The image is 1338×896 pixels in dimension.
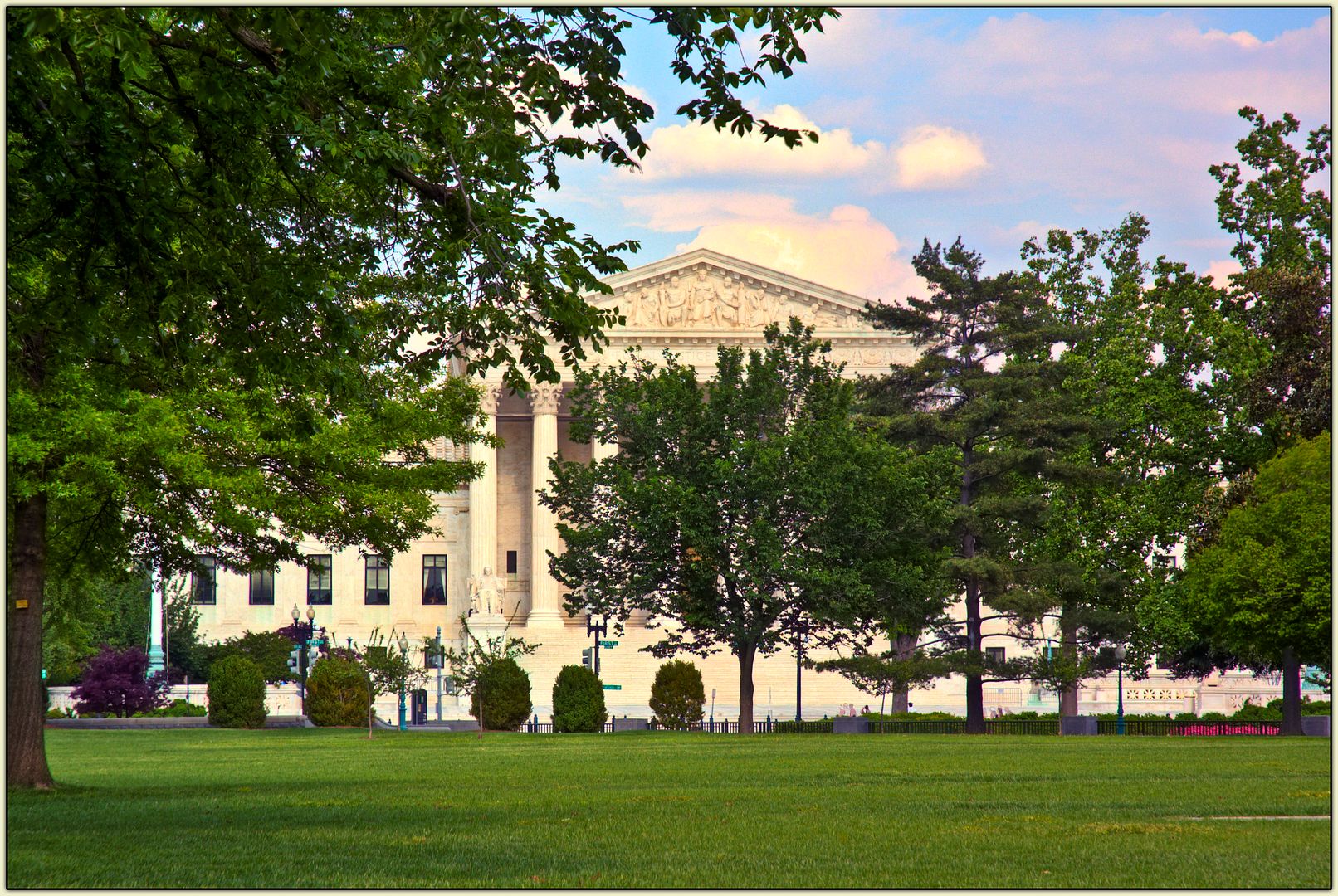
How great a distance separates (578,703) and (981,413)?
602 inches

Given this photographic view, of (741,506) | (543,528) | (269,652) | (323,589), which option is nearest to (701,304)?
(543,528)

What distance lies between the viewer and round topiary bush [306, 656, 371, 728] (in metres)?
48.6

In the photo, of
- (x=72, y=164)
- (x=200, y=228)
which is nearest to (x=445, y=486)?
(x=200, y=228)

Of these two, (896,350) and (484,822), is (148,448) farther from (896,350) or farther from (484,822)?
(896,350)

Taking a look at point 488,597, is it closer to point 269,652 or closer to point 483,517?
point 483,517

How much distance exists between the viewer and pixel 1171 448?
43.2 metres

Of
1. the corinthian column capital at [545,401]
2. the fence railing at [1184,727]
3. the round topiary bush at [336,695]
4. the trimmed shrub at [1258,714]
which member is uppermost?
the corinthian column capital at [545,401]

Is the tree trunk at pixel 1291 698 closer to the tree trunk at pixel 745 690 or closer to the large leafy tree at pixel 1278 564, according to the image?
the large leafy tree at pixel 1278 564

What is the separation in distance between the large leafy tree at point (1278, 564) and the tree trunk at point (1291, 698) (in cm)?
334

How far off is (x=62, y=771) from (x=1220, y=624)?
90.7 feet

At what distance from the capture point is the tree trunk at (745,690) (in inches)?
1634

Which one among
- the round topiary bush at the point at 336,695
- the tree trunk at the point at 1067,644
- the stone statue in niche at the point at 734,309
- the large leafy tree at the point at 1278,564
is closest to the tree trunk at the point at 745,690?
the tree trunk at the point at 1067,644

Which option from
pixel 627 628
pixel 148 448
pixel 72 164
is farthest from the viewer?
pixel 627 628

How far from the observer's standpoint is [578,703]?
148 feet
